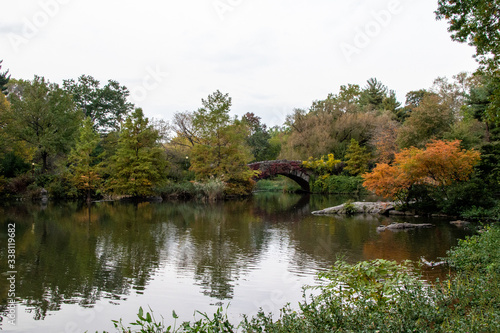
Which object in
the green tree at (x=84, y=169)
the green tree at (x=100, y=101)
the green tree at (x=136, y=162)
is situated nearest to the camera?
the green tree at (x=84, y=169)

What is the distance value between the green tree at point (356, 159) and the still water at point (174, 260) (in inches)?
737

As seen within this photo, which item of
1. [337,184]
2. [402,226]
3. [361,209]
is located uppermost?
[337,184]

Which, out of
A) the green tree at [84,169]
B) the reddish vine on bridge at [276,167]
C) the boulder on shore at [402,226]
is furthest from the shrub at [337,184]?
the green tree at [84,169]

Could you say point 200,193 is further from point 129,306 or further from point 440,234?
point 129,306

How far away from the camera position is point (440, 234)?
541 inches

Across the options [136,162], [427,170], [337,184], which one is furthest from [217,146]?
[427,170]

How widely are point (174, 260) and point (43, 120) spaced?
25939 millimetres

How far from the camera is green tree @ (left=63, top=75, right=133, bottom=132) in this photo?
151 feet

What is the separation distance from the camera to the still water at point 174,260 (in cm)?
672

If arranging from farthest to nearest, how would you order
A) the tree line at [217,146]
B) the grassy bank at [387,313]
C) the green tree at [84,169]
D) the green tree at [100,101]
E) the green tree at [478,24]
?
1. the green tree at [100,101]
2. the green tree at [84,169]
3. the tree line at [217,146]
4. the green tree at [478,24]
5. the grassy bank at [387,313]

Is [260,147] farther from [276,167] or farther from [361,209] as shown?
[361,209]

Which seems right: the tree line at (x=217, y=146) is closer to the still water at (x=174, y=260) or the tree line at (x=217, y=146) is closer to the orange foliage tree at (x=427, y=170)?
the orange foliage tree at (x=427, y=170)

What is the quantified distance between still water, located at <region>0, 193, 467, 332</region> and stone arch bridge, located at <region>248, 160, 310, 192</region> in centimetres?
1777

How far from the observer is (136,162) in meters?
29.4
